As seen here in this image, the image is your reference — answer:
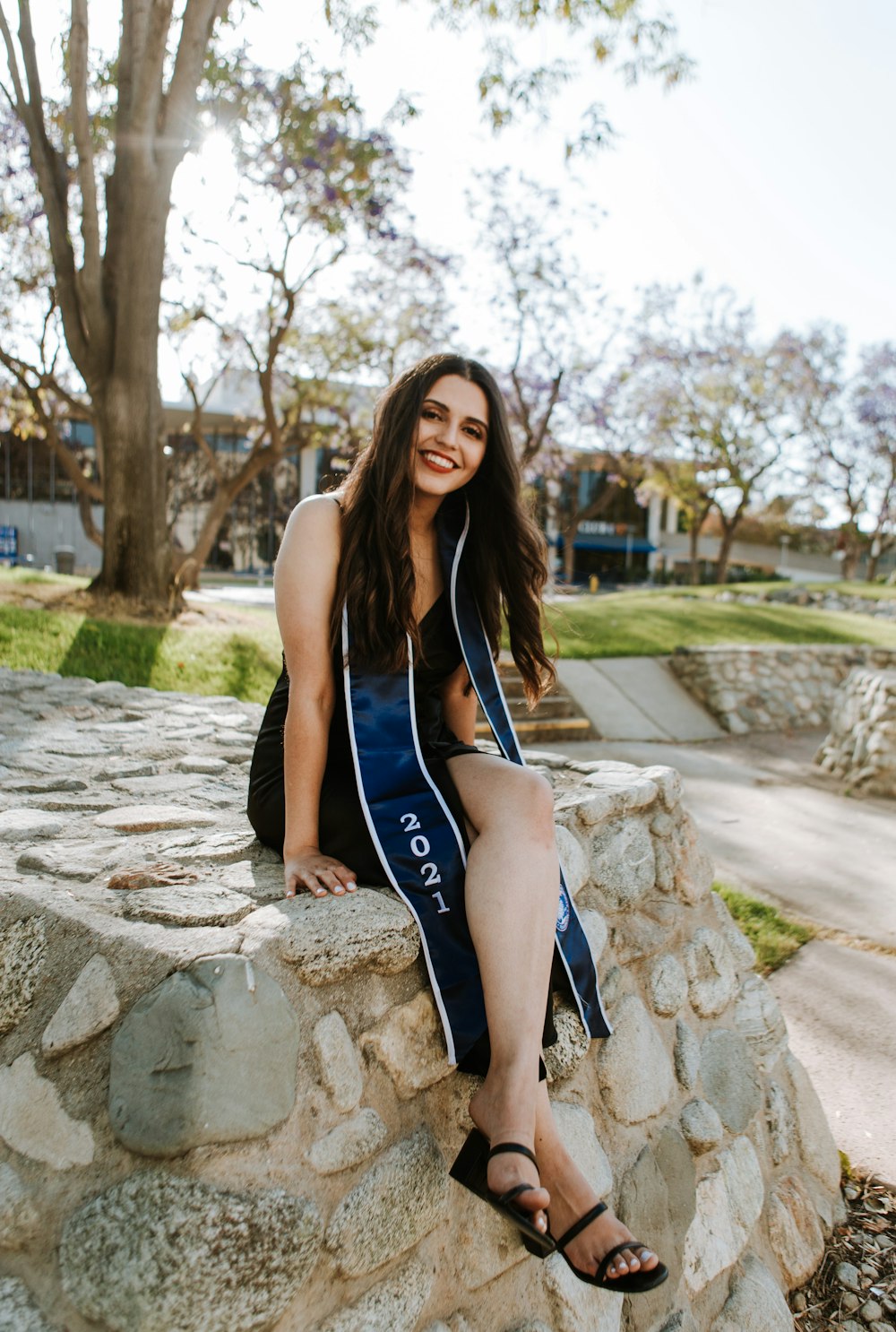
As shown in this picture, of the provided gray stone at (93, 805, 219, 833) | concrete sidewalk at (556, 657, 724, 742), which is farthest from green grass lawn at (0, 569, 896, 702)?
gray stone at (93, 805, 219, 833)

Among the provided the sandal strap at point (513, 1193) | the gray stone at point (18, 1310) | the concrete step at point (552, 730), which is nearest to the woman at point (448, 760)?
the sandal strap at point (513, 1193)

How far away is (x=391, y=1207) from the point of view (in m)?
1.62

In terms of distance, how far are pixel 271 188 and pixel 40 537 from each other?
75.9 ft

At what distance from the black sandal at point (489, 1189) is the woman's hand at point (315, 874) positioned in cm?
52

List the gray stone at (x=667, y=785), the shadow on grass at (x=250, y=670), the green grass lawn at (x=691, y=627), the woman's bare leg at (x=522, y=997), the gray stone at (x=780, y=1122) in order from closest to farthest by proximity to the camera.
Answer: the woman's bare leg at (x=522, y=997) < the gray stone at (x=780, y=1122) < the gray stone at (x=667, y=785) < the shadow on grass at (x=250, y=670) < the green grass lawn at (x=691, y=627)

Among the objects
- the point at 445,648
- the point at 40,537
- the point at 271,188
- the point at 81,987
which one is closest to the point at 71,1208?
the point at 81,987

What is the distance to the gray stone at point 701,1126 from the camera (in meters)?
2.44

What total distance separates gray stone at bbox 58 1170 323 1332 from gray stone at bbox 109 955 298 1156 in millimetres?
75

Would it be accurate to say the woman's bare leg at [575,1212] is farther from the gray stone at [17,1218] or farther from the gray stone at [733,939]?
the gray stone at [733,939]

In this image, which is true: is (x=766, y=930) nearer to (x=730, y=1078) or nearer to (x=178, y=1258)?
(x=730, y=1078)

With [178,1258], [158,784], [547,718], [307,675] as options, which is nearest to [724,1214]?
[178,1258]

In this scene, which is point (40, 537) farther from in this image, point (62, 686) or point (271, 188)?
point (62, 686)

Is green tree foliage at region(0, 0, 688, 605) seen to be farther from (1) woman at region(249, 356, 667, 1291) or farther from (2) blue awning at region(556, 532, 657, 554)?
(2) blue awning at region(556, 532, 657, 554)

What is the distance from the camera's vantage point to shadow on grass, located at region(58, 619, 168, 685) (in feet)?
20.1
